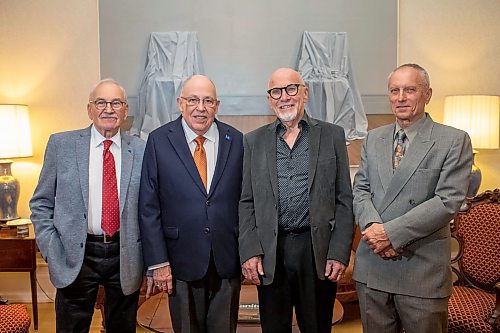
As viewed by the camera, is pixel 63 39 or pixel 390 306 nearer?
pixel 390 306

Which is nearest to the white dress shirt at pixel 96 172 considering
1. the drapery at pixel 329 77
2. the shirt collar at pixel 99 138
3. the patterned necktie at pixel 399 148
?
the shirt collar at pixel 99 138

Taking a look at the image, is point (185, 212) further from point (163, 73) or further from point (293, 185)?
point (163, 73)

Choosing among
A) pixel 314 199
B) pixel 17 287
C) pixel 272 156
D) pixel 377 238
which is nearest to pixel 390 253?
pixel 377 238

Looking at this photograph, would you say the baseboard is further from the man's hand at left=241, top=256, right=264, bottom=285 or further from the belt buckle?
the man's hand at left=241, top=256, right=264, bottom=285

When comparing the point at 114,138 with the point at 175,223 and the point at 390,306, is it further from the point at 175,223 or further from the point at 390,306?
→ the point at 390,306

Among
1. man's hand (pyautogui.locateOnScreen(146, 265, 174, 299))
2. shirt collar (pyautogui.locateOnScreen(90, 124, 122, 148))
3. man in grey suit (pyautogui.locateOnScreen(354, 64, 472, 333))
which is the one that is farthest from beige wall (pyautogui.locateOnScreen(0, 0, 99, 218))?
man in grey suit (pyautogui.locateOnScreen(354, 64, 472, 333))

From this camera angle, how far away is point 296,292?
220 cm

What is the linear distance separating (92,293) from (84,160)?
597 mm

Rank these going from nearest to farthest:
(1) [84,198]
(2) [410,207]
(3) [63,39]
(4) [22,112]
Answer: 1. (2) [410,207]
2. (1) [84,198]
3. (4) [22,112]
4. (3) [63,39]

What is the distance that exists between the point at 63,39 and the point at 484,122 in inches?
130

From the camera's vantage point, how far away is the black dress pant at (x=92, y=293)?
87.2 inches

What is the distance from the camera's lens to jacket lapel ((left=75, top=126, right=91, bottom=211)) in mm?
2195

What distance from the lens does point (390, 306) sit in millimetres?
2117

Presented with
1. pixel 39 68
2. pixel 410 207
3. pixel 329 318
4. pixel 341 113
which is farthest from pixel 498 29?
pixel 39 68
